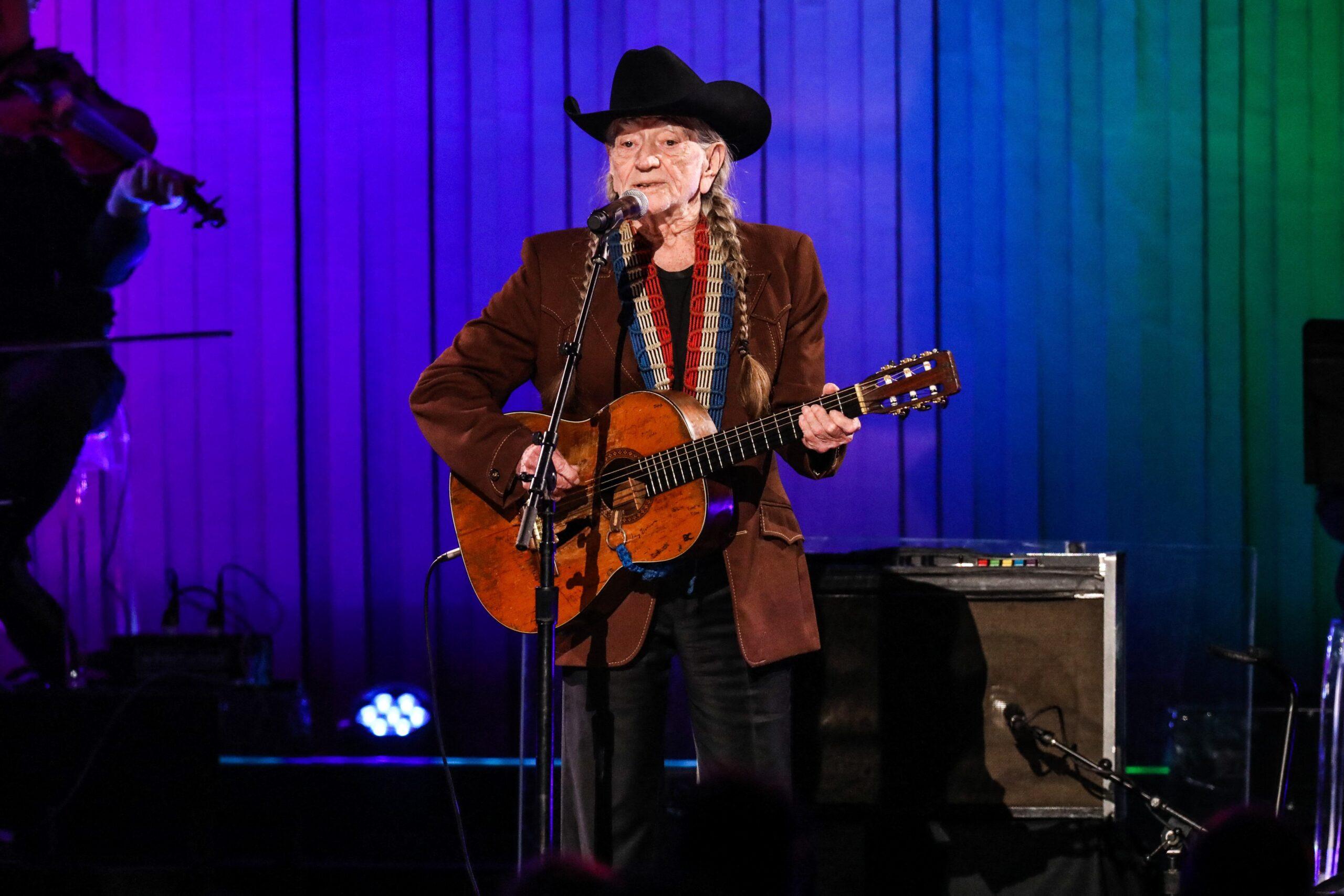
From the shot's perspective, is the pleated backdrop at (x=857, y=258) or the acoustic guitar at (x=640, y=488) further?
the pleated backdrop at (x=857, y=258)

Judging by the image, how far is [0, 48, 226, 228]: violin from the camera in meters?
5.08

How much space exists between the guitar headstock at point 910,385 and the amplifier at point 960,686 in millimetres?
941

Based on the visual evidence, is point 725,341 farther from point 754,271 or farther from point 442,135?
point 442,135

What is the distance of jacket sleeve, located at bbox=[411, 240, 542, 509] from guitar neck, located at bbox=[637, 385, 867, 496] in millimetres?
395

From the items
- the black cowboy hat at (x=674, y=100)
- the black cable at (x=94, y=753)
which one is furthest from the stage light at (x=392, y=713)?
the black cowboy hat at (x=674, y=100)

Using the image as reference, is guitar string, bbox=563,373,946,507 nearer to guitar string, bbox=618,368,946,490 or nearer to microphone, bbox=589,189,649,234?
guitar string, bbox=618,368,946,490

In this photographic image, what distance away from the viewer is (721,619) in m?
2.61

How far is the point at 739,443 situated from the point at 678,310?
372 mm

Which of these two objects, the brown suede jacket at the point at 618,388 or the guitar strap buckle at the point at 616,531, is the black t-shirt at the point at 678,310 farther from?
the guitar strap buckle at the point at 616,531

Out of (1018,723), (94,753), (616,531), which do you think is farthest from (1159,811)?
(94,753)

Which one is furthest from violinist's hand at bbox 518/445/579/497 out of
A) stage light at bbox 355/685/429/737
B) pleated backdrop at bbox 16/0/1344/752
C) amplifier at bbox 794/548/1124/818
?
pleated backdrop at bbox 16/0/1344/752

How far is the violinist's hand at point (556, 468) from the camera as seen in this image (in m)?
2.63

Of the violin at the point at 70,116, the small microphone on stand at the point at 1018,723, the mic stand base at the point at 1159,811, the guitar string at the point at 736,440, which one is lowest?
the mic stand base at the point at 1159,811

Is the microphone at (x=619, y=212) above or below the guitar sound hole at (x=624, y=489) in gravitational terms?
above
